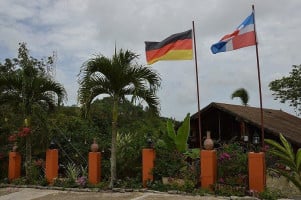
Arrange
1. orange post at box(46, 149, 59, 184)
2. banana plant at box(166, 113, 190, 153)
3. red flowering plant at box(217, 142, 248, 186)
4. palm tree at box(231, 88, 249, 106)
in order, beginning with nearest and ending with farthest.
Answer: red flowering plant at box(217, 142, 248, 186), orange post at box(46, 149, 59, 184), banana plant at box(166, 113, 190, 153), palm tree at box(231, 88, 249, 106)

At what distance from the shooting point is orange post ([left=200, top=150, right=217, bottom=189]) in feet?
35.5

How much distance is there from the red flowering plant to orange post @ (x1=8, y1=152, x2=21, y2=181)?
6832 mm

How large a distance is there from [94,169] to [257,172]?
4732mm

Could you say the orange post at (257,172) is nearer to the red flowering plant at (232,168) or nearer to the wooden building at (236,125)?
the red flowering plant at (232,168)

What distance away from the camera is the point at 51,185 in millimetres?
12852

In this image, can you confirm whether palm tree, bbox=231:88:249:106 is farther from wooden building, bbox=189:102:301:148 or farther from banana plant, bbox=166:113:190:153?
banana plant, bbox=166:113:190:153

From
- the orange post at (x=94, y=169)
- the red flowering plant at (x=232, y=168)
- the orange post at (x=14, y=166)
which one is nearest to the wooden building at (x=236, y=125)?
the red flowering plant at (x=232, y=168)

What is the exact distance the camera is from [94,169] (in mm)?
12523

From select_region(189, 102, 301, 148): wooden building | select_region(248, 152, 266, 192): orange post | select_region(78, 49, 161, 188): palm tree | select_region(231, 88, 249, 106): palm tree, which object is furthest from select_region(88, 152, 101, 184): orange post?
select_region(231, 88, 249, 106): palm tree

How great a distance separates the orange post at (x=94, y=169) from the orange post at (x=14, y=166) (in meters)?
3.06

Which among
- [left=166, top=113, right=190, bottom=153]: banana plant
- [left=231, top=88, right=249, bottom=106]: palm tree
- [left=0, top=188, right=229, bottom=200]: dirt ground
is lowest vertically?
[left=0, top=188, right=229, bottom=200]: dirt ground

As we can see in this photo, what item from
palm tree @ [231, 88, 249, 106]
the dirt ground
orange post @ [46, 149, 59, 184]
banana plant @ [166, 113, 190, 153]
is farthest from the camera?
palm tree @ [231, 88, 249, 106]

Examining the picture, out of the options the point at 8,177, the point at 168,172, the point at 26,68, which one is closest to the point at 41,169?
the point at 8,177

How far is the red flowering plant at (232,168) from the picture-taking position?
35.3 ft
